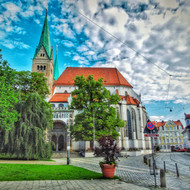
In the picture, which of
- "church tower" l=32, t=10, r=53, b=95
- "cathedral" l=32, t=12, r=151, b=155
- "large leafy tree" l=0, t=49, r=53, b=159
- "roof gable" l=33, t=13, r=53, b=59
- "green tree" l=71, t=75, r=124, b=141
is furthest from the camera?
"roof gable" l=33, t=13, r=53, b=59

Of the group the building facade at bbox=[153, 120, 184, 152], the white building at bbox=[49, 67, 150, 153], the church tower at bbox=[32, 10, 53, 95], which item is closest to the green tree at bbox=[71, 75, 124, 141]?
the white building at bbox=[49, 67, 150, 153]

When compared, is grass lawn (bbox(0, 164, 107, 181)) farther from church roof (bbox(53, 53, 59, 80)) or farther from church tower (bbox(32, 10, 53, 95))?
church roof (bbox(53, 53, 59, 80))

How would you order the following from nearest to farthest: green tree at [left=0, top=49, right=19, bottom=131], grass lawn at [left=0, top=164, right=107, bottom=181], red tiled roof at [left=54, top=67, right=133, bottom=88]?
grass lawn at [left=0, top=164, right=107, bottom=181]
green tree at [left=0, top=49, right=19, bottom=131]
red tiled roof at [left=54, top=67, right=133, bottom=88]

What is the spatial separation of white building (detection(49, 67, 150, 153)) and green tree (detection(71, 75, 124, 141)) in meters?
8.14

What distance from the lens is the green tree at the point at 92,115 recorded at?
2219 cm

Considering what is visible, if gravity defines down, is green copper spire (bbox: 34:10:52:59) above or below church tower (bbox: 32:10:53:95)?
above

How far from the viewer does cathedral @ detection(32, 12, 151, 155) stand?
3241cm

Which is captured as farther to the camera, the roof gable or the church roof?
the church roof

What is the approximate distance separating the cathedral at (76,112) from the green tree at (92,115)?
6859 millimetres

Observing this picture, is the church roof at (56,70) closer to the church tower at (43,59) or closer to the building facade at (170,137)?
the church tower at (43,59)

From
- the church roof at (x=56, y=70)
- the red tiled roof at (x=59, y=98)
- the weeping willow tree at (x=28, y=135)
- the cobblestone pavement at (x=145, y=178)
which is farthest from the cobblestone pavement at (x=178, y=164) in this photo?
the church roof at (x=56, y=70)

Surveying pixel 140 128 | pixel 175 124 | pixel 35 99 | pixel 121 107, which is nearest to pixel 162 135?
pixel 175 124

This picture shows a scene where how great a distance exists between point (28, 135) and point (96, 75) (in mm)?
29942

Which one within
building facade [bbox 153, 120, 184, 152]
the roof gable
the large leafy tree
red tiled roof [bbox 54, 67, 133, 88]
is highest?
the roof gable
